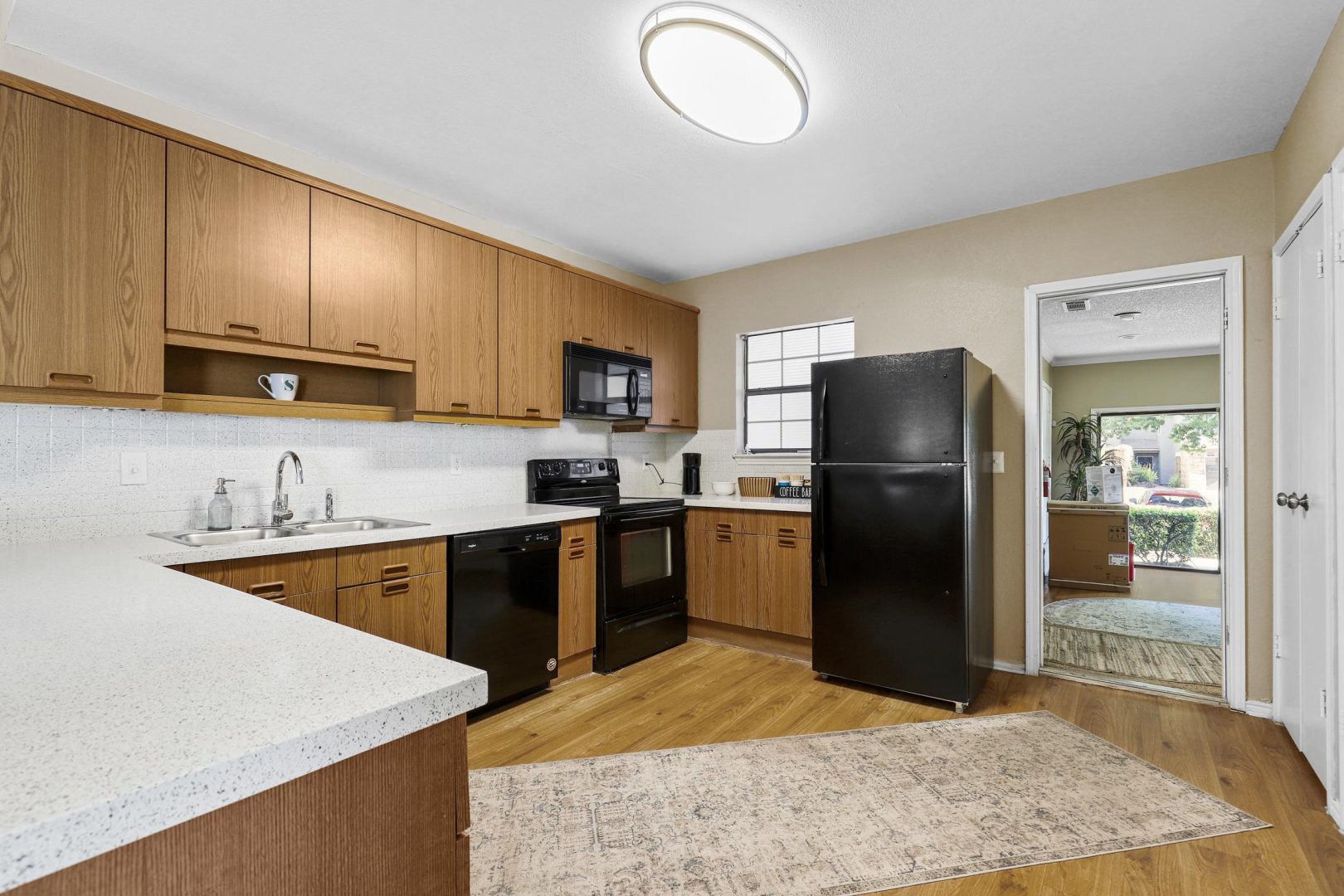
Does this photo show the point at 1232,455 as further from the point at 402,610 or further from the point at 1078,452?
the point at 1078,452

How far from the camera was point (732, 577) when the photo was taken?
3.90 metres

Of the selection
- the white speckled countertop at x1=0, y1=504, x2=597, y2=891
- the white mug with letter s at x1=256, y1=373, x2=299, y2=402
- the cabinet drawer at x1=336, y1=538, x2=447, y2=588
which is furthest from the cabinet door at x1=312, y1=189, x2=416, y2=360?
the white speckled countertop at x1=0, y1=504, x2=597, y2=891

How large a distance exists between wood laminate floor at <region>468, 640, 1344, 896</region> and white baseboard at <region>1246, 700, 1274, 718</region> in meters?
0.04

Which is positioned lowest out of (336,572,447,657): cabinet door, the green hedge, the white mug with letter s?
the green hedge

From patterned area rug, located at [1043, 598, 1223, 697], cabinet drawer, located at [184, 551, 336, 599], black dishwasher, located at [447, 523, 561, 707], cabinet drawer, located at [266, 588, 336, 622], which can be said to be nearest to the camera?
cabinet drawer, located at [184, 551, 336, 599]

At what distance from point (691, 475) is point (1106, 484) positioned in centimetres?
498

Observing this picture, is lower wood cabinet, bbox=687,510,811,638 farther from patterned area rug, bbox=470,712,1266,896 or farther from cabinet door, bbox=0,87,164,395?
cabinet door, bbox=0,87,164,395

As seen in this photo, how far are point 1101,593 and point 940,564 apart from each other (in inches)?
151

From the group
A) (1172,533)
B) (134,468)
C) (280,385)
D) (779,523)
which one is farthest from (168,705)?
(1172,533)

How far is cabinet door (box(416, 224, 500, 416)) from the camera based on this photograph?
9.92ft

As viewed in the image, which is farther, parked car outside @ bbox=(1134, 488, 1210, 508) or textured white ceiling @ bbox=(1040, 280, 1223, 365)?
parked car outside @ bbox=(1134, 488, 1210, 508)

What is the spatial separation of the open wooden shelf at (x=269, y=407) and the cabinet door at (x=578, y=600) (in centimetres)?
110

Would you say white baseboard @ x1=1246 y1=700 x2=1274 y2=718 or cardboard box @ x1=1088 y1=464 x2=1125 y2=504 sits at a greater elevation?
cardboard box @ x1=1088 y1=464 x2=1125 y2=504

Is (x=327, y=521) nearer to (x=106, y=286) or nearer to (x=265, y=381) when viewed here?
(x=265, y=381)
